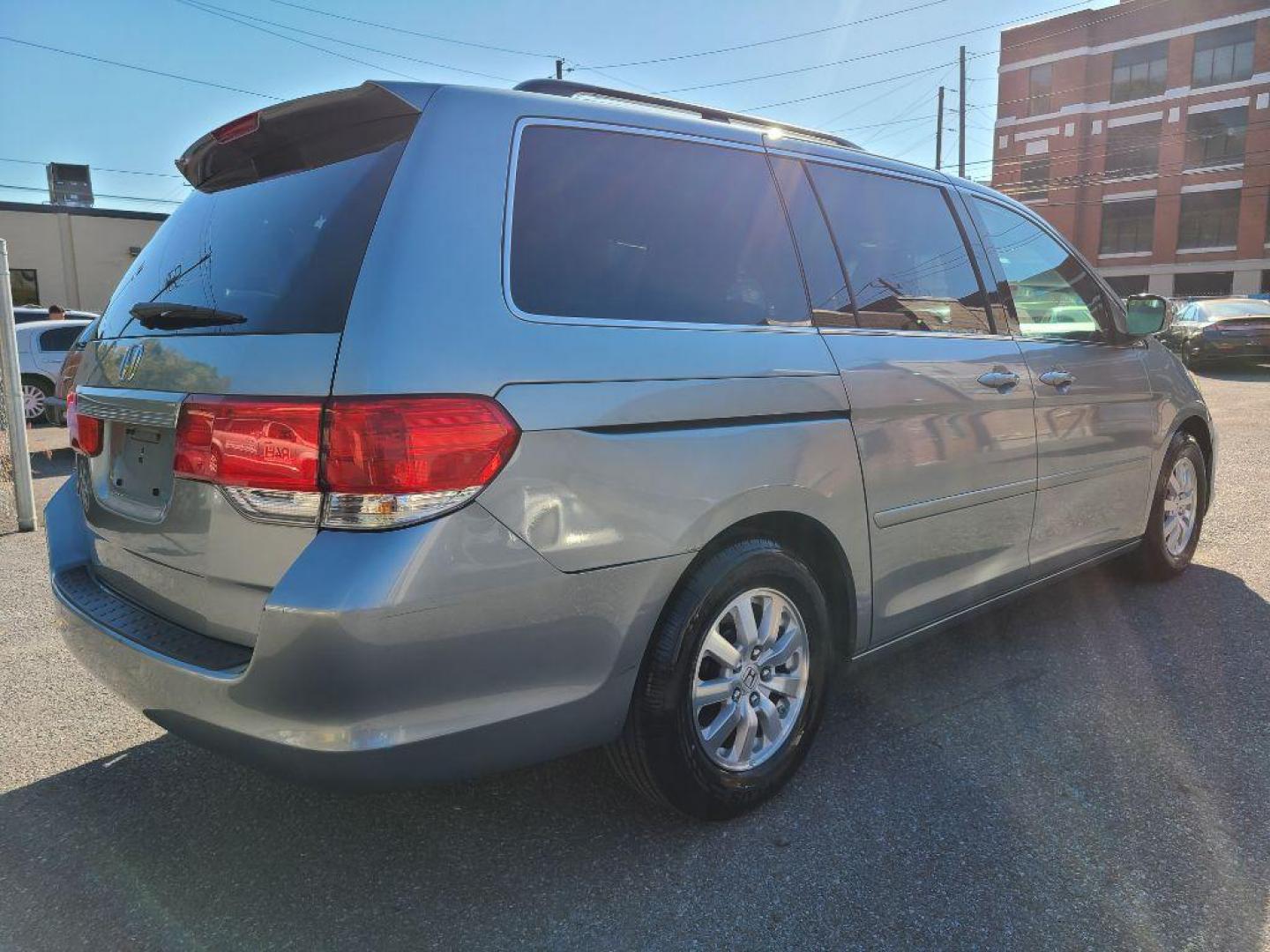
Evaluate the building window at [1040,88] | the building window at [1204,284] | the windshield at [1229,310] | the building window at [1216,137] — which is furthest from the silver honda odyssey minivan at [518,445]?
the building window at [1040,88]

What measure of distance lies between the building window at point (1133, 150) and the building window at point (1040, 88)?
3.89 m

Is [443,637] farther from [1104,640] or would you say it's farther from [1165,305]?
[1165,305]

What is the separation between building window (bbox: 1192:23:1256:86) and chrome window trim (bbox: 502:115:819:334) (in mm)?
52226

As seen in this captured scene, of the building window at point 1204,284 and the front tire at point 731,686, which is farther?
the building window at point 1204,284

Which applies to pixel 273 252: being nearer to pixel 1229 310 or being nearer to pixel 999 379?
pixel 999 379

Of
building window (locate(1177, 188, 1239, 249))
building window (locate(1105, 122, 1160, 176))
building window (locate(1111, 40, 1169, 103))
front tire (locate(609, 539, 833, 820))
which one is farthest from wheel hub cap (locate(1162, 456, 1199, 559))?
building window (locate(1111, 40, 1169, 103))

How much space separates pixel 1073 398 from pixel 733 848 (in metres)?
2.32

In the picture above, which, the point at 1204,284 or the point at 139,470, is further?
the point at 1204,284

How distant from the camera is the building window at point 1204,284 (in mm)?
43594

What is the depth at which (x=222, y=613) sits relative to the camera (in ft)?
6.44

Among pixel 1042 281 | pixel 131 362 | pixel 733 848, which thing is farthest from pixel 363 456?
pixel 1042 281

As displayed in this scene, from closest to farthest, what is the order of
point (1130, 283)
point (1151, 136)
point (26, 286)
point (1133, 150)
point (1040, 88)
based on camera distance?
point (26, 286), point (1151, 136), point (1133, 150), point (1130, 283), point (1040, 88)

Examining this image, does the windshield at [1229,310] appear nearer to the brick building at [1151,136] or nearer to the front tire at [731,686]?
the front tire at [731,686]

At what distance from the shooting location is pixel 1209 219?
44.3 metres
